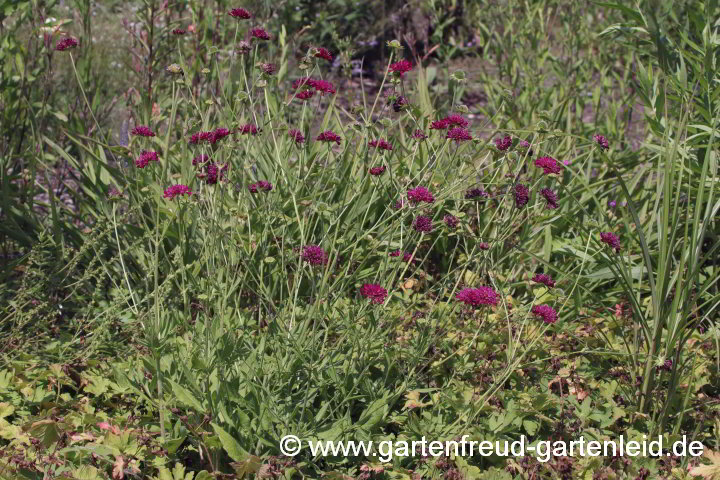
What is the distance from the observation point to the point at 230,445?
1984 millimetres

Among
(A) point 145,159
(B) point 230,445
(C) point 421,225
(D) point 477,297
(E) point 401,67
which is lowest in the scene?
(B) point 230,445

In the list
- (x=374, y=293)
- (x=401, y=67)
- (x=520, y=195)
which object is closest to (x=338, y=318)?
(x=374, y=293)

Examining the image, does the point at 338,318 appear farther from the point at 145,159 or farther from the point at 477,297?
the point at 145,159

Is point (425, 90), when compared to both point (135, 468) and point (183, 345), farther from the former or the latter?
point (135, 468)

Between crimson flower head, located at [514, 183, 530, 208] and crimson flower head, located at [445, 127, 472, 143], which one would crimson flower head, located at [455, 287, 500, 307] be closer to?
crimson flower head, located at [514, 183, 530, 208]

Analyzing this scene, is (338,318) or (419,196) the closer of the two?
(419,196)

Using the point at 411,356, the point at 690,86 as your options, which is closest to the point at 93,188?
the point at 411,356

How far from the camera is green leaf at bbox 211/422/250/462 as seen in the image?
198 cm

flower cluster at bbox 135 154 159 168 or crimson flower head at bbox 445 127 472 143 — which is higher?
crimson flower head at bbox 445 127 472 143

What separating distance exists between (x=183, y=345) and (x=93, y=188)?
109 centimetres

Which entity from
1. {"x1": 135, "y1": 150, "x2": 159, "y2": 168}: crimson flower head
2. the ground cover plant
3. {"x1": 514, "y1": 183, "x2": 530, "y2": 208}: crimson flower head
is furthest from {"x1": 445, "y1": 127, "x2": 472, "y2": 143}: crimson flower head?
{"x1": 135, "y1": 150, "x2": 159, "y2": 168}: crimson flower head

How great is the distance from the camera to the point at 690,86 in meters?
3.05

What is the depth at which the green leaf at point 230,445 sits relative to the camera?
1.98 metres

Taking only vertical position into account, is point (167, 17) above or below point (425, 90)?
above
